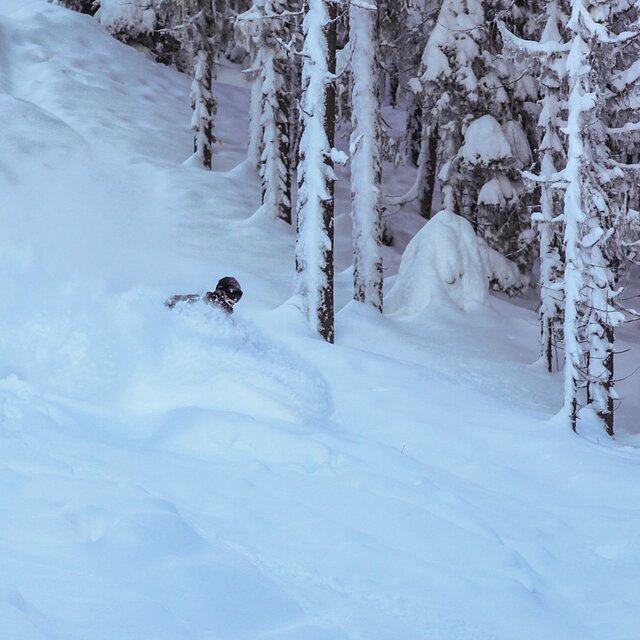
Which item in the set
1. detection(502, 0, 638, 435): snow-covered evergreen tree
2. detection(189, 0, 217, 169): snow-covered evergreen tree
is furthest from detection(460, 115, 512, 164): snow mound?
detection(189, 0, 217, 169): snow-covered evergreen tree

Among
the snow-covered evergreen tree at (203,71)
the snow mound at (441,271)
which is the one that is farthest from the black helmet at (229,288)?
the snow-covered evergreen tree at (203,71)

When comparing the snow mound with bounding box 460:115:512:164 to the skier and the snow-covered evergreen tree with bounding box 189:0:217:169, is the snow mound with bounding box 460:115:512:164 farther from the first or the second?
the skier

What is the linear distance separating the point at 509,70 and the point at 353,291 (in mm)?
7285

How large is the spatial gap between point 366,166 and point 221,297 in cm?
567

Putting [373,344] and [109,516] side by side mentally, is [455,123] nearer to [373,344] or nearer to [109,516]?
[373,344]

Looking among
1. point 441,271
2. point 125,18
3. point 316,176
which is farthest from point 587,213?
point 125,18

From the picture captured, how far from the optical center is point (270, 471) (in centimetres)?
688

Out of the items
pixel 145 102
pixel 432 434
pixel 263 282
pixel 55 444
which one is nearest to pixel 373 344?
pixel 263 282

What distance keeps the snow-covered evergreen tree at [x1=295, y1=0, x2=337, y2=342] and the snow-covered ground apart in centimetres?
61

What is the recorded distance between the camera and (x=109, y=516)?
517 centimetres

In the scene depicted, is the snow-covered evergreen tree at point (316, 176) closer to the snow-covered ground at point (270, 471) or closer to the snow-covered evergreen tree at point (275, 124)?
the snow-covered ground at point (270, 471)

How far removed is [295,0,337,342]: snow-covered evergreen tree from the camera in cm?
1220

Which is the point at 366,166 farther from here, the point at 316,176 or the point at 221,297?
the point at 221,297

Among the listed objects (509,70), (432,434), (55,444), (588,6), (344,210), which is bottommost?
(344,210)
